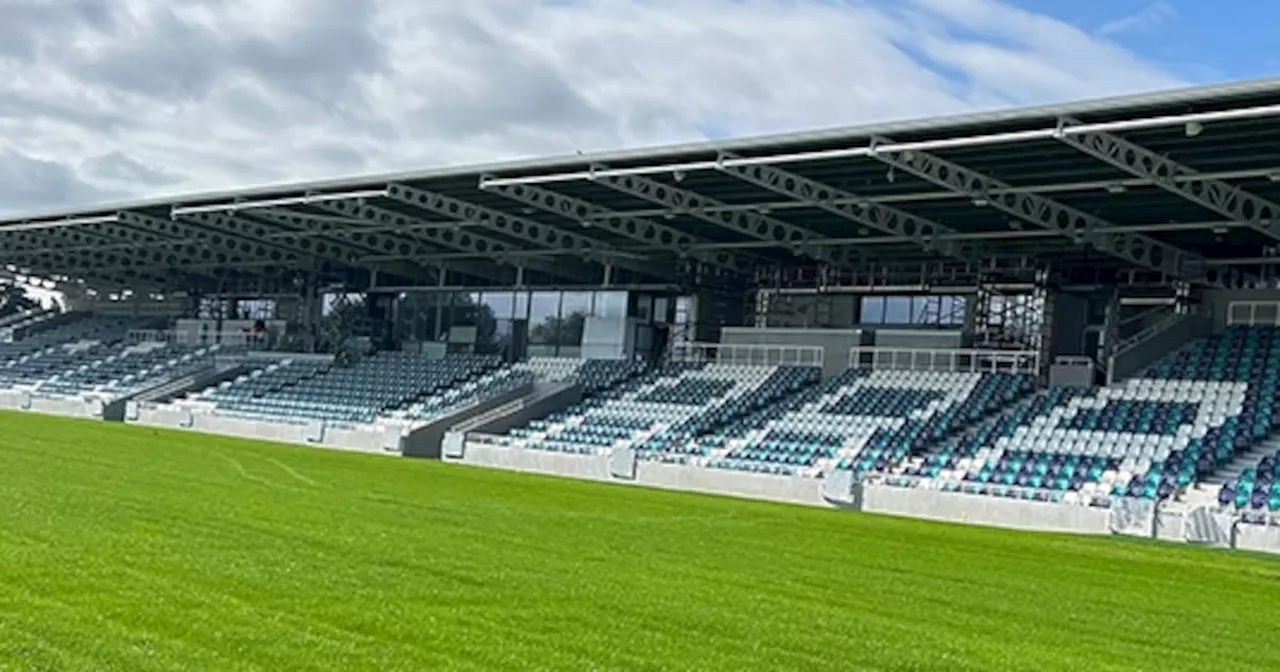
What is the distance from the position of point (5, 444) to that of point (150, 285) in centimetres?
4271

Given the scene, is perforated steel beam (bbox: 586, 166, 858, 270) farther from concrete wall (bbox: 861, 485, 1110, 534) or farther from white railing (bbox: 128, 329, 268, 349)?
white railing (bbox: 128, 329, 268, 349)

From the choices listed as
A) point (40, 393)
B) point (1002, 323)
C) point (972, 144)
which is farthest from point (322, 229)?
point (972, 144)

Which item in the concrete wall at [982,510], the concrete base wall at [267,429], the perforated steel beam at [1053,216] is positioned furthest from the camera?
the concrete base wall at [267,429]

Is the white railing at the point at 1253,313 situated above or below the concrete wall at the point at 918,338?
above

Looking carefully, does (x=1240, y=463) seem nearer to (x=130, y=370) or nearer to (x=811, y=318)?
(x=811, y=318)

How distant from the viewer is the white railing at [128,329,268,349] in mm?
55500

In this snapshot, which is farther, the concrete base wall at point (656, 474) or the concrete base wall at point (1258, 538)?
the concrete base wall at point (656, 474)

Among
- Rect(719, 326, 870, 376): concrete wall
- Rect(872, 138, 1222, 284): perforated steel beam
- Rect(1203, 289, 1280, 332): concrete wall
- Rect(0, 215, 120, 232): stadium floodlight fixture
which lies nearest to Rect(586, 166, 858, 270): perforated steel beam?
Rect(719, 326, 870, 376): concrete wall

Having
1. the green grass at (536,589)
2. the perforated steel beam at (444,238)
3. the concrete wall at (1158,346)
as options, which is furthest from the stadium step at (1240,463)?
the perforated steel beam at (444,238)

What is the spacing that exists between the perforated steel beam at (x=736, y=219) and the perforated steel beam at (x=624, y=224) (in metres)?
2.16

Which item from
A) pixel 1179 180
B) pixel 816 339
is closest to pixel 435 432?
pixel 816 339

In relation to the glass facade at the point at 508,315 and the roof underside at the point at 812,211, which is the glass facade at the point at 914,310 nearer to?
the roof underside at the point at 812,211

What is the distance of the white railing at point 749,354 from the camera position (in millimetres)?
38750

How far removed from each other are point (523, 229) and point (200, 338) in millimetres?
24481
